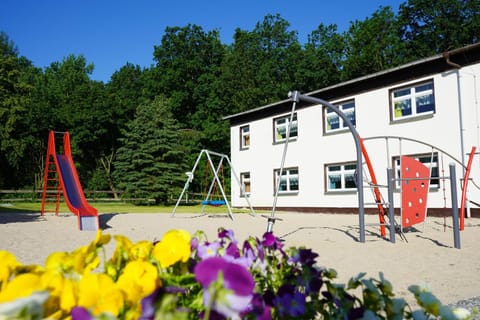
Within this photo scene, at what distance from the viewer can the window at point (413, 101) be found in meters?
14.2

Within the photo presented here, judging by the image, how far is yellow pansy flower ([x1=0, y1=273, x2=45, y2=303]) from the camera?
26.6 inches

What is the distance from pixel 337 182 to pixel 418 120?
4070 millimetres

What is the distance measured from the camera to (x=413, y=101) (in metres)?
14.6

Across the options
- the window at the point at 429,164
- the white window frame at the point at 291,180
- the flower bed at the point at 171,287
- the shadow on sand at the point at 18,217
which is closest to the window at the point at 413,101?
the window at the point at 429,164

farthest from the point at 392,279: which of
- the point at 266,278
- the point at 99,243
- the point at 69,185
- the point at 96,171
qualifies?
the point at 96,171

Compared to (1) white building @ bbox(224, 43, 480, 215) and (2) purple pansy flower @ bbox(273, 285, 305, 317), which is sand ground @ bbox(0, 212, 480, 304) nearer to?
(2) purple pansy flower @ bbox(273, 285, 305, 317)

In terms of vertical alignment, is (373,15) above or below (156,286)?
above

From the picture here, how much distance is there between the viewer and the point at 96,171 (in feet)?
115

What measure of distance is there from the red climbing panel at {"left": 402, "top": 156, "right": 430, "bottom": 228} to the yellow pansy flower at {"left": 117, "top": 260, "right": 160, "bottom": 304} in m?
7.66

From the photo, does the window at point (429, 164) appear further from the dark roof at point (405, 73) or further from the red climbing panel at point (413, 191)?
the red climbing panel at point (413, 191)

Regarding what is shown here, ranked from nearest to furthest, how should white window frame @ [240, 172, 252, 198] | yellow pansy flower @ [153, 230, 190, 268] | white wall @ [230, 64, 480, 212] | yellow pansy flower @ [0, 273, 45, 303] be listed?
yellow pansy flower @ [0, 273, 45, 303] → yellow pansy flower @ [153, 230, 190, 268] → white wall @ [230, 64, 480, 212] → white window frame @ [240, 172, 252, 198]

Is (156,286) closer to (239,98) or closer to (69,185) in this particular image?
(69,185)

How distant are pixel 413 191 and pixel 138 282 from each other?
8.34 meters

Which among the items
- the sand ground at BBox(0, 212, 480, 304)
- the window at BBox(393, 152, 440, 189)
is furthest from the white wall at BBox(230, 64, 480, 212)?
the sand ground at BBox(0, 212, 480, 304)
